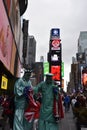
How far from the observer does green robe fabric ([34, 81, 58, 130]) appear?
718cm

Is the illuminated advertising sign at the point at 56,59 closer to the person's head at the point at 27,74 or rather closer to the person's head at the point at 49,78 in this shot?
the person's head at the point at 27,74

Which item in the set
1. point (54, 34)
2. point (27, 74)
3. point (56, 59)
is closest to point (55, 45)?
point (56, 59)

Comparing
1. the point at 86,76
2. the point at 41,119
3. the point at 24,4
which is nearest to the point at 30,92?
the point at 41,119

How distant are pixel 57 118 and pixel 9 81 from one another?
66.2 ft

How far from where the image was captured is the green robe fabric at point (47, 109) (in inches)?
283

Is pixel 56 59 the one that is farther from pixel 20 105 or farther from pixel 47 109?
pixel 47 109

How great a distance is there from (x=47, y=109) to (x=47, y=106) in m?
0.06

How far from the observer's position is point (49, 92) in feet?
24.3

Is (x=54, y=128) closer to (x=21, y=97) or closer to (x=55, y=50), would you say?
(x=21, y=97)

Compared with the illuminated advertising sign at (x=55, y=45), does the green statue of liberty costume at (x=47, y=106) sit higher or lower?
lower

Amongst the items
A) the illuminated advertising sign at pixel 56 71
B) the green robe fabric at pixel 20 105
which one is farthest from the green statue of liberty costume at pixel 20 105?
the illuminated advertising sign at pixel 56 71

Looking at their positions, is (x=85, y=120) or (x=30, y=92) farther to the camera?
(x=85, y=120)

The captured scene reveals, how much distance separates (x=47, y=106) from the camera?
7.29 metres

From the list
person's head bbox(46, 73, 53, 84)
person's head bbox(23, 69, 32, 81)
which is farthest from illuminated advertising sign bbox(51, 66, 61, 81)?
person's head bbox(46, 73, 53, 84)
